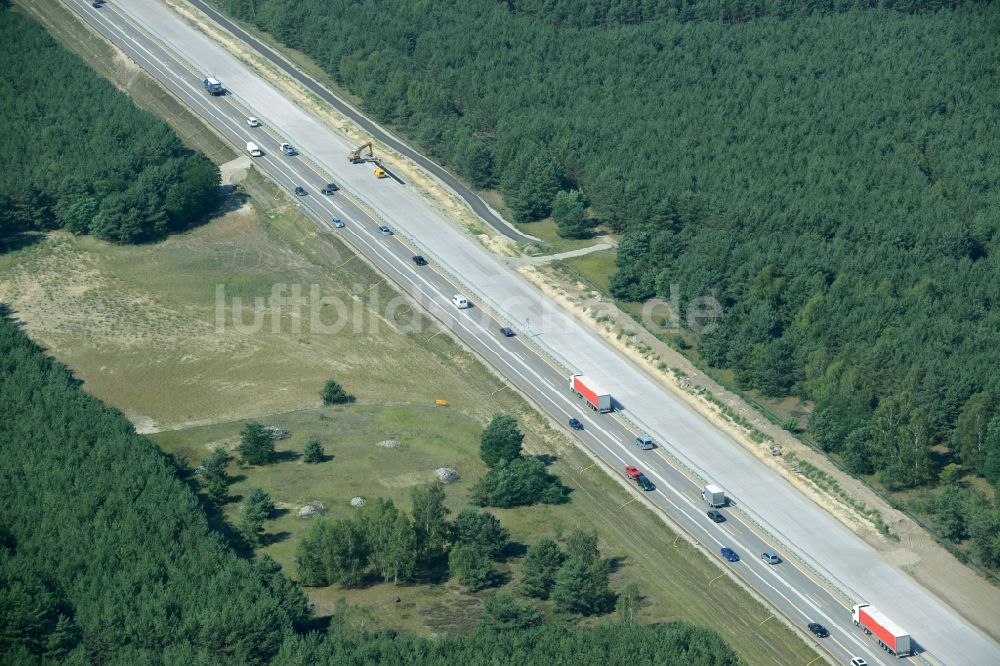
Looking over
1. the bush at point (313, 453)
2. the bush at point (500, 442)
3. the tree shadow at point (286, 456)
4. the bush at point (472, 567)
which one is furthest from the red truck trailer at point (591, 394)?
the bush at point (472, 567)

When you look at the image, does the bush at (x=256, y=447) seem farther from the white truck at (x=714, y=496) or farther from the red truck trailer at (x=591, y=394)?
the white truck at (x=714, y=496)

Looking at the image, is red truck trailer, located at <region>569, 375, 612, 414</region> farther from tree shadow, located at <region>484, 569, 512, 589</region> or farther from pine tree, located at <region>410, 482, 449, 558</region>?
tree shadow, located at <region>484, 569, 512, 589</region>

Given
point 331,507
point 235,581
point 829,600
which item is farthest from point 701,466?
point 235,581

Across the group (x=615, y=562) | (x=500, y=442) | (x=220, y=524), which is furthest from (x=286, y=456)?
(x=615, y=562)

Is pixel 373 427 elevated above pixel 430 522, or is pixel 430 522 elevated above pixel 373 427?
pixel 430 522

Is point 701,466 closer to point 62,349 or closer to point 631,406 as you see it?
point 631,406

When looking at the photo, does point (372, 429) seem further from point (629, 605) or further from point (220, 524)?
point (629, 605)
